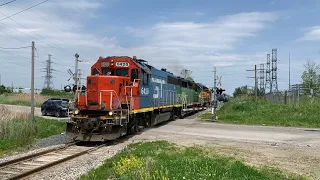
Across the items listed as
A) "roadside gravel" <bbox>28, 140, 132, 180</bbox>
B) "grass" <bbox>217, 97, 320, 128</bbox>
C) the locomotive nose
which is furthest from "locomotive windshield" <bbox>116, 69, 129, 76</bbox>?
"grass" <bbox>217, 97, 320, 128</bbox>

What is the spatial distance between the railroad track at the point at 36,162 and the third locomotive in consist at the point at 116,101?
0.99 meters

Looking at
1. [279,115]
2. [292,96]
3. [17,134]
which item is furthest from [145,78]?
[292,96]

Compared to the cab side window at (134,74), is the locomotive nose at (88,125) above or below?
below

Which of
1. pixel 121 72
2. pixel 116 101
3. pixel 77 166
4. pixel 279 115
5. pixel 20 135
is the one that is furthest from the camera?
pixel 279 115

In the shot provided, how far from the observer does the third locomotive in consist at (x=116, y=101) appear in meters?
14.8

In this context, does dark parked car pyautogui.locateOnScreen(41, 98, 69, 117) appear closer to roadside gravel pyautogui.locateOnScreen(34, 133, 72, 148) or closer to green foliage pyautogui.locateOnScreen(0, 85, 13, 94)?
roadside gravel pyautogui.locateOnScreen(34, 133, 72, 148)

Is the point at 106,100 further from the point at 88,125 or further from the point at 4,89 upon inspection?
the point at 4,89

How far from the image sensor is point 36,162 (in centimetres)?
1101

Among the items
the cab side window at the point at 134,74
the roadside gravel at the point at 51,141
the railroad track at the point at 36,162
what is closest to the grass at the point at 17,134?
the roadside gravel at the point at 51,141

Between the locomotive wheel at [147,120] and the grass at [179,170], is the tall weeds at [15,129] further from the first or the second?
the grass at [179,170]

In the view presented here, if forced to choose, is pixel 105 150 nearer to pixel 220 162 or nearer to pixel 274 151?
pixel 220 162

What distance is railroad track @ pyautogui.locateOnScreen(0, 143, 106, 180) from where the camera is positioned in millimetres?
9323

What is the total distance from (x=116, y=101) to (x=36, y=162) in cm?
529

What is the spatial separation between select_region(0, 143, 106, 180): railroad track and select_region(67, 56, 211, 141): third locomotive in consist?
991 millimetres
